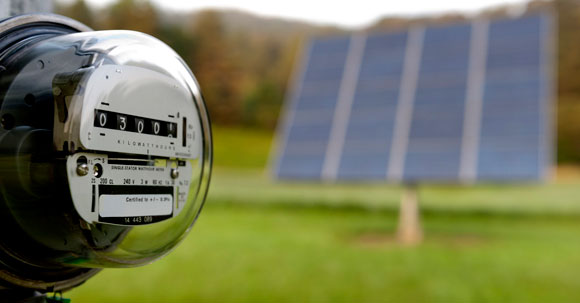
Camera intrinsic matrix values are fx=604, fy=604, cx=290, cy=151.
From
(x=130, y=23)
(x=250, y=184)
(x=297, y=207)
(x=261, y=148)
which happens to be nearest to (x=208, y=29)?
(x=130, y=23)

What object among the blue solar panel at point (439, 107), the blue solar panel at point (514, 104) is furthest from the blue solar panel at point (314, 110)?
the blue solar panel at point (514, 104)

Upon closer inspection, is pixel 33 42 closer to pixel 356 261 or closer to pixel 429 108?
pixel 356 261

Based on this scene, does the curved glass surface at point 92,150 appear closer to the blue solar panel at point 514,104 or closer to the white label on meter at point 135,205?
the white label on meter at point 135,205

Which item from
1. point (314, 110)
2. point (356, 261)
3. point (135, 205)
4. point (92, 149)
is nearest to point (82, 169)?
point (92, 149)

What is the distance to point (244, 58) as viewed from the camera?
5203 centimetres

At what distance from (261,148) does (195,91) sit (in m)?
40.5

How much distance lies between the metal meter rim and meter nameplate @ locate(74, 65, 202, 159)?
201 mm

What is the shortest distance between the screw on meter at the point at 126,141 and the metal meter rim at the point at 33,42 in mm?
168

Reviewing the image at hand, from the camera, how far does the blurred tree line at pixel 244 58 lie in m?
40.6

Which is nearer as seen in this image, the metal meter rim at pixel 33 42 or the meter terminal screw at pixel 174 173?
the metal meter rim at pixel 33 42

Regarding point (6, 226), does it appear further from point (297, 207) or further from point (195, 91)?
point (297, 207)

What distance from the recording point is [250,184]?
88.2ft

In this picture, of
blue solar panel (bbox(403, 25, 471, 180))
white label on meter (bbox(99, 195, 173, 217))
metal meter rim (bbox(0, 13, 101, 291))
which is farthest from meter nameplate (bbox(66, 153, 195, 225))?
blue solar panel (bbox(403, 25, 471, 180))

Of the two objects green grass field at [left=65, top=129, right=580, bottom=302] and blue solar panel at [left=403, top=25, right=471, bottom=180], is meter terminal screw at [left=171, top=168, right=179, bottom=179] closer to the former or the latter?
green grass field at [left=65, top=129, right=580, bottom=302]
